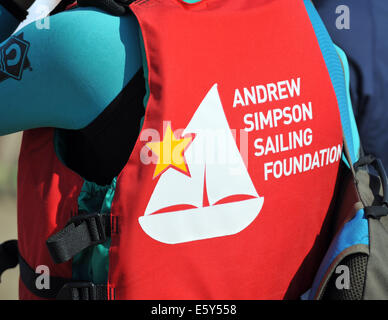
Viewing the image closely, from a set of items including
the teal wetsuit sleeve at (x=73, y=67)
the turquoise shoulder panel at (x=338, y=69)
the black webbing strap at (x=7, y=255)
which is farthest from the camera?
the black webbing strap at (x=7, y=255)

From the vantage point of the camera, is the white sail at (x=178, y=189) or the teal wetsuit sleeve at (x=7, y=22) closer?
the white sail at (x=178, y=189)

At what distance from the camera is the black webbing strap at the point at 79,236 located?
0.98 metres

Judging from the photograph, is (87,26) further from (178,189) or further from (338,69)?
(338,69)

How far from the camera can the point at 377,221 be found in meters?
1.03

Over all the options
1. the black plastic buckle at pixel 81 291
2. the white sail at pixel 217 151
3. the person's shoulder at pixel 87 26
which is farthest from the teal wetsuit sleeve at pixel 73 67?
the black plastic buckle at pixel 81 291

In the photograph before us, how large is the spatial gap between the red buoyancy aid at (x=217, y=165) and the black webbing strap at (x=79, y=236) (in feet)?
0.10

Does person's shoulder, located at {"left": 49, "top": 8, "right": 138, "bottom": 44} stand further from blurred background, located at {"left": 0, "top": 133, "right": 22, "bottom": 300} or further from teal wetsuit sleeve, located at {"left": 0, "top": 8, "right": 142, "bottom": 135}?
blurred background, located at {"left": 0, "top": 133, "right": 22, "bottom": 300}

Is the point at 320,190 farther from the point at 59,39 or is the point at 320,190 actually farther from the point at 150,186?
the point at 59,39

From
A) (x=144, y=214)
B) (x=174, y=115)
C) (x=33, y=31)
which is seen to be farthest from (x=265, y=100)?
(x=33, y=31)

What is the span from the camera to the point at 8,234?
9.91 ft

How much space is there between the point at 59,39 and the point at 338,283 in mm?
688

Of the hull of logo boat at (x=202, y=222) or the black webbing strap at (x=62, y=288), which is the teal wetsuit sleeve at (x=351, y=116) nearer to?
the hull of logo boat at (x=202, y=222)

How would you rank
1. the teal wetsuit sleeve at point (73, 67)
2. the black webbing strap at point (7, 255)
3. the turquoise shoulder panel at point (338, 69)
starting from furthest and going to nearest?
the black webbing strap at point (7, 255) < the turquoise shoulder panel at point (338, 69) < the teal wetsuit sleeve at point (73, 67)

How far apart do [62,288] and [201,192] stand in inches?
13.6
